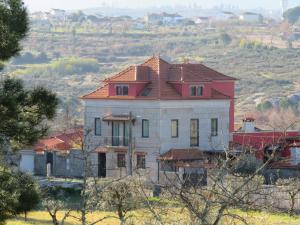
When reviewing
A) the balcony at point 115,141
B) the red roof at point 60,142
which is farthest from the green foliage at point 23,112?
the red roof at point 60,142

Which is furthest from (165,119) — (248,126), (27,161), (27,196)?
(27,196)

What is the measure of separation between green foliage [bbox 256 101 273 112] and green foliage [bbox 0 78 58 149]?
87.1 metres

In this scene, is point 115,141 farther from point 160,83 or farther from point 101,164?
point 160,83

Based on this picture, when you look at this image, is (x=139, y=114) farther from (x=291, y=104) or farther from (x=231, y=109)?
(x=291, y=104)

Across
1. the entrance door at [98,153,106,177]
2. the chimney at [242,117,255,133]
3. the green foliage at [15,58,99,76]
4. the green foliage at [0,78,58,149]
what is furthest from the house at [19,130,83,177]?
the green foliage at [15,58,99,76]

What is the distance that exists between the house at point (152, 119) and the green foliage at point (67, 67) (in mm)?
93545

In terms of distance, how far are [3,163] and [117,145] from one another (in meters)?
29.7

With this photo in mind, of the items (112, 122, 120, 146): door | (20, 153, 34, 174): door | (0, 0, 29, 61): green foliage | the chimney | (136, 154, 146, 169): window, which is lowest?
(20, 153, 34, 174): door

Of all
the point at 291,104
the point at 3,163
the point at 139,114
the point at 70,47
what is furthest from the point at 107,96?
the point at 70,47

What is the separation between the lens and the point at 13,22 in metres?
28.2

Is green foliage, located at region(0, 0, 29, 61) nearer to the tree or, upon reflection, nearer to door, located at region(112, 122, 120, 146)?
the tree

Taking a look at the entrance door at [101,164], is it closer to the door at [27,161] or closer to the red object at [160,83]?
the red object at [160,83]

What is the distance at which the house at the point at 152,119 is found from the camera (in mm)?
58438

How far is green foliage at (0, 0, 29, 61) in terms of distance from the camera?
28047 mm
